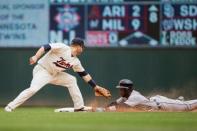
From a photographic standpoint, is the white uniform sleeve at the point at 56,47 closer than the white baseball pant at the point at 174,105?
Yes

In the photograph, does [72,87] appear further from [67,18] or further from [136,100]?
[67,18]

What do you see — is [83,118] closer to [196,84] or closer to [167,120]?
[167,120]

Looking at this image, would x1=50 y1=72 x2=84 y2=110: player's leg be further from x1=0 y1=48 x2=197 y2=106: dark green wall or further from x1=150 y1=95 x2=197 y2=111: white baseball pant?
x1=0 y1=48 x2=197 y2=106: dark green wall

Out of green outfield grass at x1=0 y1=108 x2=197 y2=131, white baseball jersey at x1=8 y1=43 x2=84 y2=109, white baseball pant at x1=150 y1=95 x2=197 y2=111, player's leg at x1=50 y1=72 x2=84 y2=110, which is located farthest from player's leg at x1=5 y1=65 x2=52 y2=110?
white baseball pant at x1=150 y1=95 x2=197 y2=111

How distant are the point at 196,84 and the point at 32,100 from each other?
3.39 meters

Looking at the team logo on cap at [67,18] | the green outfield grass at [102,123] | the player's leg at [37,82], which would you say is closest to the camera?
the green outfield grass at [102,123]

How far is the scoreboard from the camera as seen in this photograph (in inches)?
623

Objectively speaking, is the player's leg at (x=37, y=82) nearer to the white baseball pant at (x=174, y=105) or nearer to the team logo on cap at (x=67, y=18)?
the white baseball pant at (x=174, y=105)

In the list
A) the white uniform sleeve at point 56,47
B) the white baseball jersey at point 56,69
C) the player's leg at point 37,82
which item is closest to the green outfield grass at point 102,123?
the player's leg at point 37,82

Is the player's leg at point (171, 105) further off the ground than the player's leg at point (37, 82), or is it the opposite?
the player's leg at point (37, 82)

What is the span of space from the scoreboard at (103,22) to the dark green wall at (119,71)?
0.98 ft

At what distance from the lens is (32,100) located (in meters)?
16.5

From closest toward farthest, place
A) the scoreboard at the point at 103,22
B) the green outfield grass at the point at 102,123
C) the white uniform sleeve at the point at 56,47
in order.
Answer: the green outfield grass at the point at 102,123
the white uniform sleeve at the point at 56,47
the scoreboard at the point at 103,22

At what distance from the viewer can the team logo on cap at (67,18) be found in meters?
15.9
